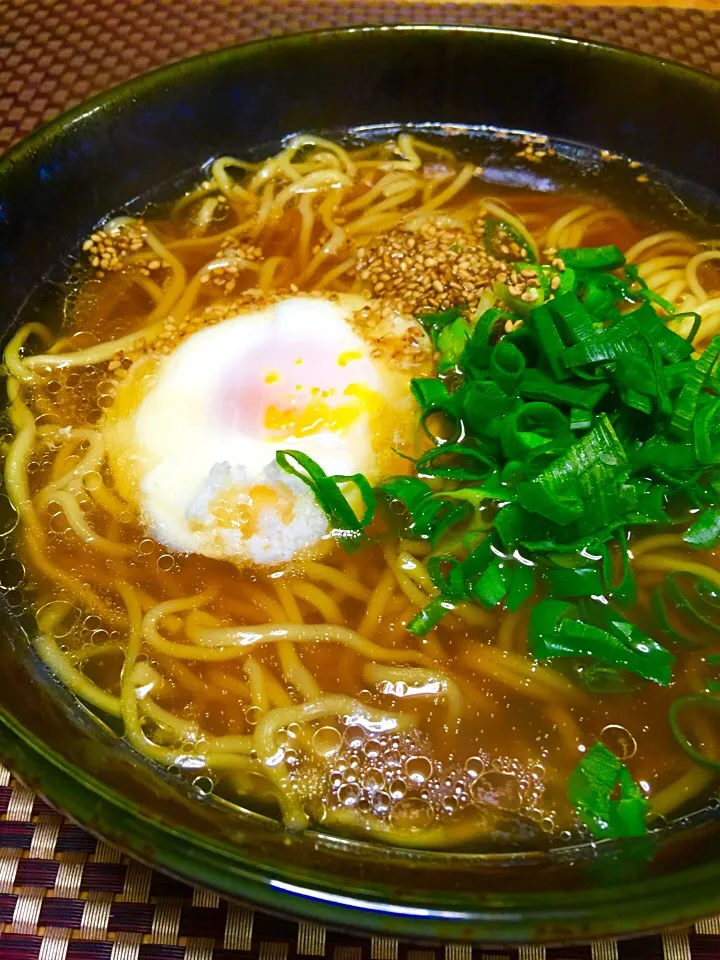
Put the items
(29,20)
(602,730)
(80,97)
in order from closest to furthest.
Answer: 1. (602,730)
2. (80,97)
3. (29,20)

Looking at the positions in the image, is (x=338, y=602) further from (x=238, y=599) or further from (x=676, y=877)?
(x=676, y=877)

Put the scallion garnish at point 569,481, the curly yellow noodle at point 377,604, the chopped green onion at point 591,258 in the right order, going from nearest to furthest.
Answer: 1. the scallion garnish at point 569,481
2. the curly yellow noodle at point 377,604
3. the chopped green onion at point 591,258

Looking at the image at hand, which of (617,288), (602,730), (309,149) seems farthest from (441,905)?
(309,149)

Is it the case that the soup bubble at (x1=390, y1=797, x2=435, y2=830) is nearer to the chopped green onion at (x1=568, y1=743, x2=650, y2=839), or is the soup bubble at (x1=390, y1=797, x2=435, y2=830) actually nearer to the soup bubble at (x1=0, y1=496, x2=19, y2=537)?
the chopped green onion at (x1=568, y1=743, x2=650, y2=839)

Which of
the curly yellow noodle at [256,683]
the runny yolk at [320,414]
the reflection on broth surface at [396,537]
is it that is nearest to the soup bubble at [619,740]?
the reflection on broth surface at [396,537]

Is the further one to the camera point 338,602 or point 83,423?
point 83,423

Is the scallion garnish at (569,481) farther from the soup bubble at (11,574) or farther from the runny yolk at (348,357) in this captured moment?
the soup bubble at (11,574)
